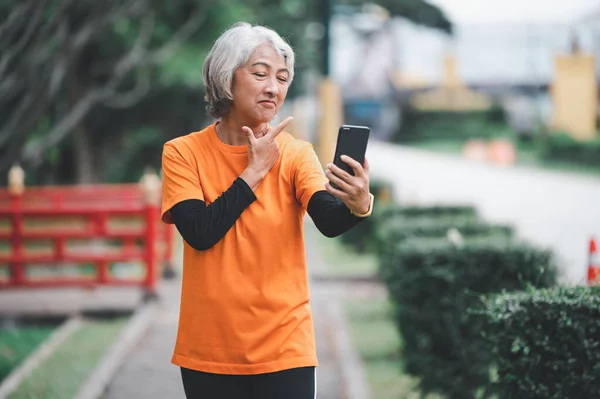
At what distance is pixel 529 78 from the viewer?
166ft

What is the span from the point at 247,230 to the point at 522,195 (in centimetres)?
2062

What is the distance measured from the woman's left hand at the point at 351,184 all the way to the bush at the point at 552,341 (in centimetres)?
134

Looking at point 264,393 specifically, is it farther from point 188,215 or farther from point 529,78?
point 529,78

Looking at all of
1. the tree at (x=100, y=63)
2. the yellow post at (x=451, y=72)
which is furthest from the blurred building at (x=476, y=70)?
the tree at (x=100, y=63)

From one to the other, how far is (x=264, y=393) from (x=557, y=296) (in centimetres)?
150

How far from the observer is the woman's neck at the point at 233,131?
9.13ft

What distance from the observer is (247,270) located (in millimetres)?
Result: 2650

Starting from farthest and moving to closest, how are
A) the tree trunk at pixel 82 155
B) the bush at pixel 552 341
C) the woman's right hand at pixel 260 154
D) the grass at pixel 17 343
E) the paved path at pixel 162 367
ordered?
the tree trunk at pixel 82 155 < the grass at pixel 17 343 < the paved path at pixel 162 367 < the bush at pixel 552 341 < the woman's right hand at pixel 260 154

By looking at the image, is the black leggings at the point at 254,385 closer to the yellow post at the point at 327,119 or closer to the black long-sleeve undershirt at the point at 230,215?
the black long-sleeve undershirt at the point at 230,215

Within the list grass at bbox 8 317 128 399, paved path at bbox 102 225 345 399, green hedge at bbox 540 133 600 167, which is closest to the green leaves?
paved path at bbox 102 225 345 399

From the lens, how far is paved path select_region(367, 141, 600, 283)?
14.6 meters

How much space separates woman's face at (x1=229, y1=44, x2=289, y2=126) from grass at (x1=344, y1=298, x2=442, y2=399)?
3621mm

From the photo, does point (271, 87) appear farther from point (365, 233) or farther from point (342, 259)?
point (365, 233)

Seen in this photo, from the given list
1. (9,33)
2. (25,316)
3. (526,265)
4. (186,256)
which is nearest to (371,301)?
(25,316)
